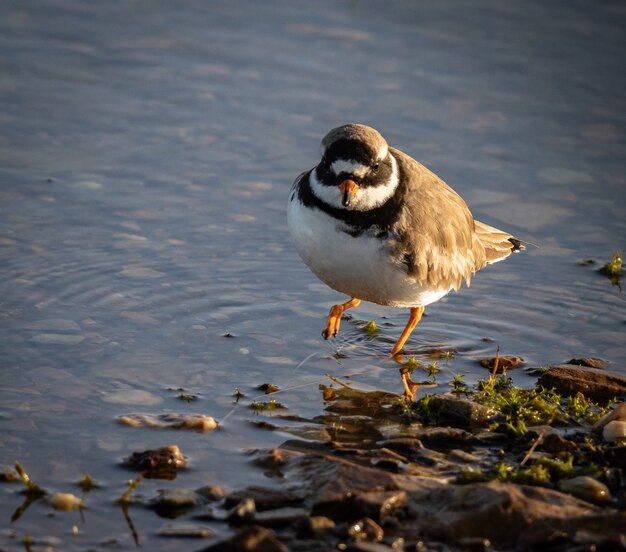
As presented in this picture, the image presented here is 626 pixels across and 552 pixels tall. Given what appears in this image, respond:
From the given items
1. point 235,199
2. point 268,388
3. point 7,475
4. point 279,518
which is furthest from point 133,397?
point 235,199

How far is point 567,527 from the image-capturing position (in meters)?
4.34

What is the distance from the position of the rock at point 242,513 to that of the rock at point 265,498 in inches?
2.8

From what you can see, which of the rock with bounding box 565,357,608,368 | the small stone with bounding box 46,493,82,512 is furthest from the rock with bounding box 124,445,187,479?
the rock with bounding box 565,357,608,368

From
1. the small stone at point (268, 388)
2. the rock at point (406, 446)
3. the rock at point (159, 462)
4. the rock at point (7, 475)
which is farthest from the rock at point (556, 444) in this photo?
the rock at point (7, 475)

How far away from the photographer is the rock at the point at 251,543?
4.06 m

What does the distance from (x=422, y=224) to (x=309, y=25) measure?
640 cm

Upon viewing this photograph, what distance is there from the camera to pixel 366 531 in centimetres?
435

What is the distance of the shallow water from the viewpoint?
600 centimetres

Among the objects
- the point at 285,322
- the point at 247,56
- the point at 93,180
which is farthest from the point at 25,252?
the point at 247,56

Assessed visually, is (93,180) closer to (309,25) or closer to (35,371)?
(35,371)

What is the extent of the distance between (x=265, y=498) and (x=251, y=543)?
619 mm

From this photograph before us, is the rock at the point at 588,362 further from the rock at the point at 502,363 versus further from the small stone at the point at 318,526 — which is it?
the small stone at the point at 318,526

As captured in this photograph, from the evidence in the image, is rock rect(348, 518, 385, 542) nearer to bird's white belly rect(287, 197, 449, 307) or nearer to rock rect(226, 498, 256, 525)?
rock rect(226, 498, 256, 525)

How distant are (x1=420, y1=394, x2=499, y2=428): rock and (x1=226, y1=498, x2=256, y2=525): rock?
63.3 inches
